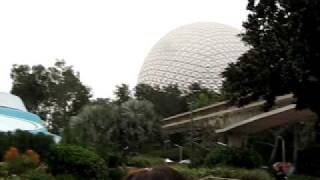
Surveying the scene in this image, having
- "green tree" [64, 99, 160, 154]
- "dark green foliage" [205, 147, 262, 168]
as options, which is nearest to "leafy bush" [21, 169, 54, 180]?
"dark green foliage" [205, 147, 262, 168]

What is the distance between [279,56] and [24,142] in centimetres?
1386

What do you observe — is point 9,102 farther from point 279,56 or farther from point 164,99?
point 279,56

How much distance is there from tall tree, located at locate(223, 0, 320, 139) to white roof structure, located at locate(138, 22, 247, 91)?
44.3 meters

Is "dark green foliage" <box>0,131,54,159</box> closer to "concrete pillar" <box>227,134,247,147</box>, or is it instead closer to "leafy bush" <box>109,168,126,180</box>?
"leafy bush" <box>109,168,126,180</box>

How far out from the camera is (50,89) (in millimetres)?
65438

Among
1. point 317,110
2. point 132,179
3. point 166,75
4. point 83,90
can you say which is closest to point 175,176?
point 132,179

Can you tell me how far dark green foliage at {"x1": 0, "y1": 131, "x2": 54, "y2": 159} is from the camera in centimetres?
2766

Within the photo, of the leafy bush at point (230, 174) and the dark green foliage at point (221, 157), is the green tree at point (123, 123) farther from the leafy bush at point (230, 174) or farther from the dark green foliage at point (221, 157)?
the leafy bush at point (230, 174)

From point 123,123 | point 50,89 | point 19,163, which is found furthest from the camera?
point 50,89

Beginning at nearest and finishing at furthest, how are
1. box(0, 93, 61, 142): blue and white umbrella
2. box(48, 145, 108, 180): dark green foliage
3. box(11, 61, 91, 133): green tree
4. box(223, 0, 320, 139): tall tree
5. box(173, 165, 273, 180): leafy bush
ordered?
box(223, 0, 320, 139): tall tree < box(48, 145, 108, 180): dark green foliage < box(173, 165, 273, 180): leafy bush < box(0, 93, 61, 142): blue and white umbrella < box(11, 61, 91, 133): green tree

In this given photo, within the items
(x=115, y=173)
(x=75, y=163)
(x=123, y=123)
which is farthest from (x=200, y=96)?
(x=75, y=163)

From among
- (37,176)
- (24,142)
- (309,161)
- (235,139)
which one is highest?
(37,176)

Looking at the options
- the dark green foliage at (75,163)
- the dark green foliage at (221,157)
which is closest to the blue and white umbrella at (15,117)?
the dark green foliage at (221,157)

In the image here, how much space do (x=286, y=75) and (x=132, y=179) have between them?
1550cm
